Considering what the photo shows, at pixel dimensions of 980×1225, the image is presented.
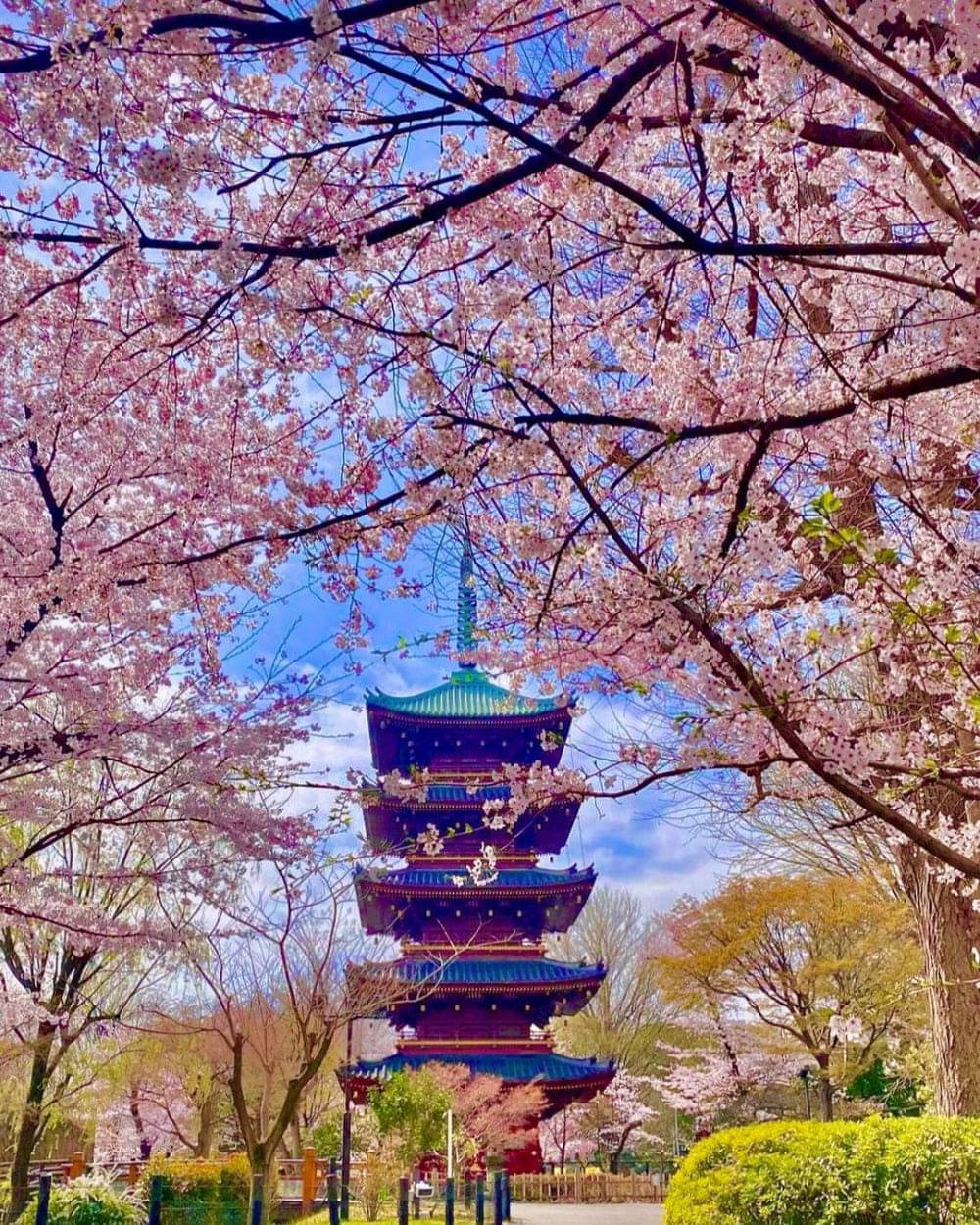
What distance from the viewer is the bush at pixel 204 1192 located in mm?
9992

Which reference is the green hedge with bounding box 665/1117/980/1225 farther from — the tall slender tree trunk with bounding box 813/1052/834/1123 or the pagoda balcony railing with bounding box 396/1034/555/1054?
the pagoda balcony railing with bounding box 396/1034/555/1054

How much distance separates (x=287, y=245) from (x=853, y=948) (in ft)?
54.3

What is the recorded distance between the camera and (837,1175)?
7965mm

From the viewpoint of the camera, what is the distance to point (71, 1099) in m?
17.2

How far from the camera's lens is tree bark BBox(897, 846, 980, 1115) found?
622 cm

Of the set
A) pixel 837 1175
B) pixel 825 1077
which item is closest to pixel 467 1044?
pixel 825 1077

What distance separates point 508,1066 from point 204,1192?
8084 mm

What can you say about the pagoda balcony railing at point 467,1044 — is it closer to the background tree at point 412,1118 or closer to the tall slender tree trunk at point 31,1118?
the background tree at point 412,1118

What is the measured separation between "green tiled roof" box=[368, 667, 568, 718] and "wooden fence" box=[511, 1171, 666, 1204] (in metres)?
9.24

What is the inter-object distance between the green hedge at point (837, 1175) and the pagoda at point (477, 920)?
343 inches

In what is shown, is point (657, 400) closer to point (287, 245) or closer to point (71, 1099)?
point (287, 245)

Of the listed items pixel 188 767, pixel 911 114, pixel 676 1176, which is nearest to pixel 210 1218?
pixel 676 1176

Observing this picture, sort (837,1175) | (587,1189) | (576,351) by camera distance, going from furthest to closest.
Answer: (587,1189)
(837,1175)
(576,351)

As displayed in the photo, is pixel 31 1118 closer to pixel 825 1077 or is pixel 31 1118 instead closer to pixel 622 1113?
pixel 825 1077
